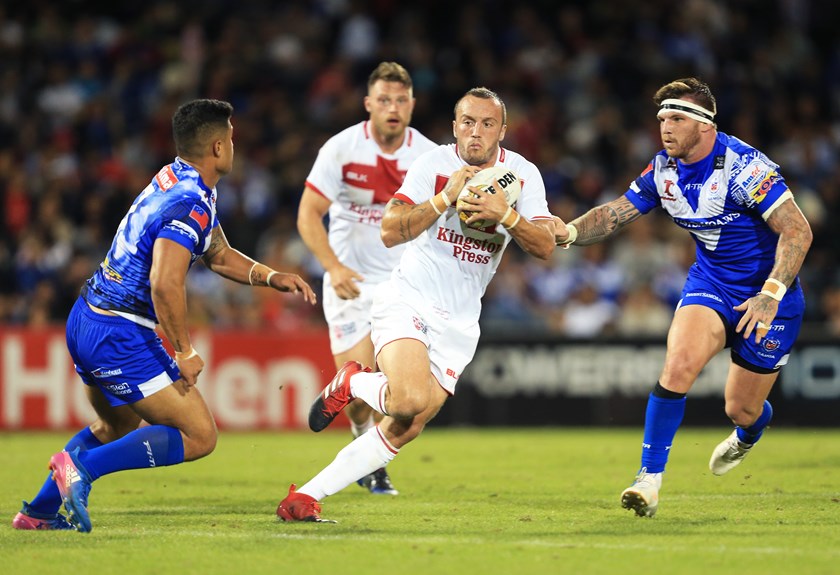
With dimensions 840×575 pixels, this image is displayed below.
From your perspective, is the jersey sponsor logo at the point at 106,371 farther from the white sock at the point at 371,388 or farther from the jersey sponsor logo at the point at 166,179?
the white sock at the point at 371,388

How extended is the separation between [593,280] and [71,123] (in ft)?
28.1

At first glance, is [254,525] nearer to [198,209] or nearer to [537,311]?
[198,209]

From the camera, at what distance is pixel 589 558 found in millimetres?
6270

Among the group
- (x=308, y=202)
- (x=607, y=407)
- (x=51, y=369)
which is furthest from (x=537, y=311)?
(x=308, y=202)

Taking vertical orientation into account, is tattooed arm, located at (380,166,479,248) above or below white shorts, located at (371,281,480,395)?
above

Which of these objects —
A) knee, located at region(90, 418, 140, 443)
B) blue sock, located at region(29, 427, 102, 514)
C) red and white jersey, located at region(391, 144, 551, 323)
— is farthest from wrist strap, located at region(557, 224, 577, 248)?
blue sock, located at region(29, 427, 102, 514)

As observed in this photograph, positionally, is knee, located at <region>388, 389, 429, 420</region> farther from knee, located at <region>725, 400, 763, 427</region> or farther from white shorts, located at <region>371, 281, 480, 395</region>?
knee, located at <region>725, 400, 763, 427</region>

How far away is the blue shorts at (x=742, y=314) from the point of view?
835cm

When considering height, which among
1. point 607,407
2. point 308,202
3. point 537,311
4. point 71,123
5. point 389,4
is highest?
point 389,4

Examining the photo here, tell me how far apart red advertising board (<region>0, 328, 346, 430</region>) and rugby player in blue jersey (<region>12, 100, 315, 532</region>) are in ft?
26.8

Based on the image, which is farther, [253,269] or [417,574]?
[253,269]

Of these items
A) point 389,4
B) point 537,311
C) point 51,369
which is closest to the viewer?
point 51,369

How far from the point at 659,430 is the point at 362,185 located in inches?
134

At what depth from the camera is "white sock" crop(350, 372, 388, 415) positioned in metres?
7.53
